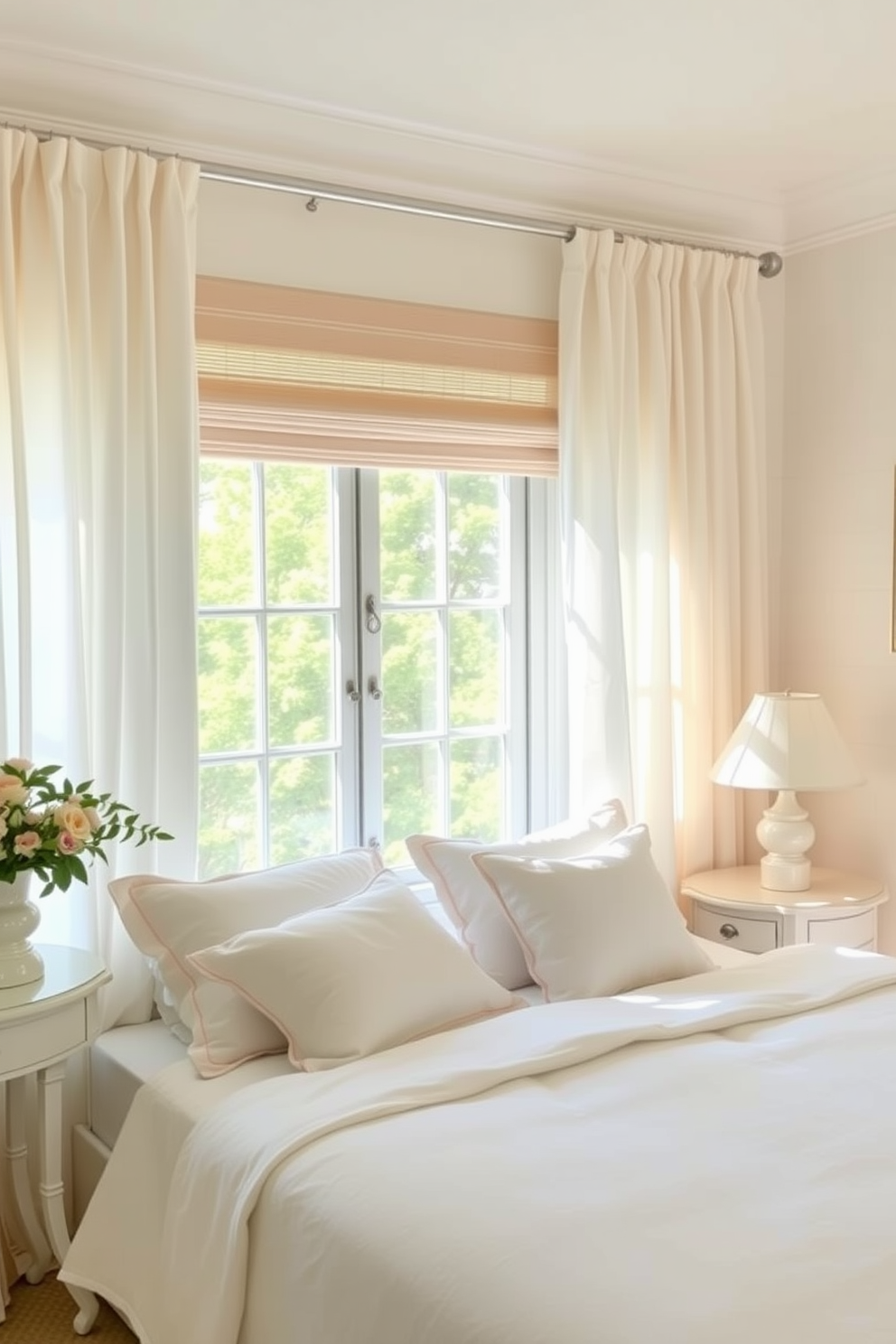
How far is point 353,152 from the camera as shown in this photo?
3.31 metres

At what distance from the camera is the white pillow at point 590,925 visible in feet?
9.60

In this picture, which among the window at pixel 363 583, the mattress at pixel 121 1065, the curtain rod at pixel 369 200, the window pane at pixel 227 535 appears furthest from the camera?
the window pane at pixel 227 535

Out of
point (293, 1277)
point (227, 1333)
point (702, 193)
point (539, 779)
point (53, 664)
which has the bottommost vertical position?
point (227, 1333)

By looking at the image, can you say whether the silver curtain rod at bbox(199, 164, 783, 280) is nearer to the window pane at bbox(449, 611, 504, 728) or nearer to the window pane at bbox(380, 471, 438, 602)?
the window pane at bbox(380, 471, 438, 602)

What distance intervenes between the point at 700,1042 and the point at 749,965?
1.79 ft

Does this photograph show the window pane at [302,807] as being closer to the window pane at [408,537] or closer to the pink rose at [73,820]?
the window pane at [408,537]

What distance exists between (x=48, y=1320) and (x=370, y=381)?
228 centimetres

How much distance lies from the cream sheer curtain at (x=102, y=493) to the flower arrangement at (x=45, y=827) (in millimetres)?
215

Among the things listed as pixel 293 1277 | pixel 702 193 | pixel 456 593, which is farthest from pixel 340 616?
pixel 293 1277

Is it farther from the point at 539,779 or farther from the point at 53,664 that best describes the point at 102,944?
the point at 539,779

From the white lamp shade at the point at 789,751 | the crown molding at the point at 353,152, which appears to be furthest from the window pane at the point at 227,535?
the white lamp shade at the point at 789,751

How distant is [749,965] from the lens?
10.1 feet

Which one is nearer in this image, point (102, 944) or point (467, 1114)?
point (467, 1114)

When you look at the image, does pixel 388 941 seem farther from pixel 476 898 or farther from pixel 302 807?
pixel 302 807
